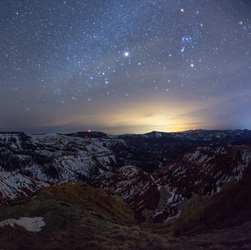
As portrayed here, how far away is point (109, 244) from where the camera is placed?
44.2 feet

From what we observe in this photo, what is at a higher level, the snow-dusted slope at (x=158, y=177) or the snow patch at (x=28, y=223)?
the snow patch at (x=28, y=223)

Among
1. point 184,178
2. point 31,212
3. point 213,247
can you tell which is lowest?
point 184,178

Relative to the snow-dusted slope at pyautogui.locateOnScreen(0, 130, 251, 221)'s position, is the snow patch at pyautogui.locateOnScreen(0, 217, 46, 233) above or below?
above

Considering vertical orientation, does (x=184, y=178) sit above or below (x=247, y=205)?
below

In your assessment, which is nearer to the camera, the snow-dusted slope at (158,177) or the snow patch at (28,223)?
the snow patch at (28,223)

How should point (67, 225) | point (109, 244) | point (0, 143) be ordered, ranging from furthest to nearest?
point (0, 143), point (67, 225), point (109, 244)

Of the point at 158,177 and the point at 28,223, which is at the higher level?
the point at 28,223

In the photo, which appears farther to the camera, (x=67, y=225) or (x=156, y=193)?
(x=156, y=193)

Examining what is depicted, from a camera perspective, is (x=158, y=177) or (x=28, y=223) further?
(x=158, y=177)

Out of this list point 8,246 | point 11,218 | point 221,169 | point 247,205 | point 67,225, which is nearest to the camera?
point 8,246

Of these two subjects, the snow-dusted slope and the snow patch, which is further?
the snow-dusted slope

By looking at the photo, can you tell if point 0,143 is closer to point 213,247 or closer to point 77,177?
point 77,177

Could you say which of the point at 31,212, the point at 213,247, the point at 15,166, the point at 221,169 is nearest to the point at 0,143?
the point at 15,166

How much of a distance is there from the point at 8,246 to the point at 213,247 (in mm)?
10439
